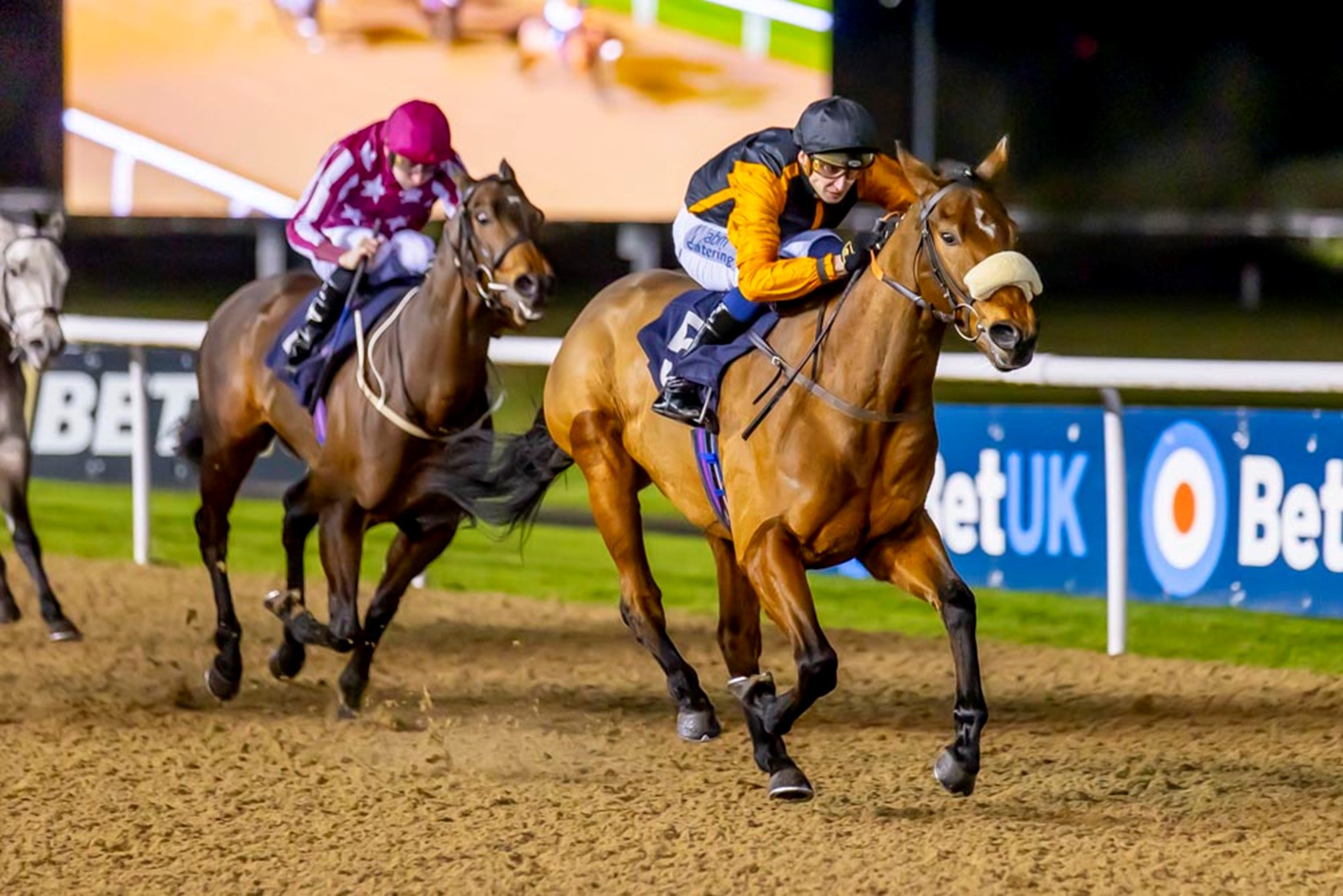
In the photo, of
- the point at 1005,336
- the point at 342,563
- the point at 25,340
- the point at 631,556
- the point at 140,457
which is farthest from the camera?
the point at 140,457

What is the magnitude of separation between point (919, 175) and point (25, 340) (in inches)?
149

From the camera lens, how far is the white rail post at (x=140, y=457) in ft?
29.3

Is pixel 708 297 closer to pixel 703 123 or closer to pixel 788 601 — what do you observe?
pixel 788 601

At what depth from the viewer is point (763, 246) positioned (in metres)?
4.61

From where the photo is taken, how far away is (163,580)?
8555mm

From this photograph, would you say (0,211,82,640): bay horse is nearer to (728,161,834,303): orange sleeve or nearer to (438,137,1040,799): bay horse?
(438,137,1040,799): bay horse

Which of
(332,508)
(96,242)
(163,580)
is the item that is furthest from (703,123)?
(96,242)

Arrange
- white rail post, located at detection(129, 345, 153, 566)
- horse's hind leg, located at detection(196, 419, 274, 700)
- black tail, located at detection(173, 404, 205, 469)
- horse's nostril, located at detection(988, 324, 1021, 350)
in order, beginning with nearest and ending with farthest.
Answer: horse's nostril, located at detection(988, 324, 1021, 350), horse's hind leg, located at detection(196, 419, 274, 700), black tail, located at detection(173, 404, 205, 469), white rail post, located at detection(129, 345, 153, 566)

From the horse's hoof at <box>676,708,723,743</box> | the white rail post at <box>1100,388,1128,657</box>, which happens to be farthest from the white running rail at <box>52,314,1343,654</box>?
the horse's hoof at <box>676,708,723,743</box>

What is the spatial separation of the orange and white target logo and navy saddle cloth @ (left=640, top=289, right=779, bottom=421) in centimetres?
230

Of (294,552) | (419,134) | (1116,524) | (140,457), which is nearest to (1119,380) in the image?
(1116,524)

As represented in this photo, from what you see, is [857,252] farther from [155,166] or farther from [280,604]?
[155,166]

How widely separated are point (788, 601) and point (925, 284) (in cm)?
78

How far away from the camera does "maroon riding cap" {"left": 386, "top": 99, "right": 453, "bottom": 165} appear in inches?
224
